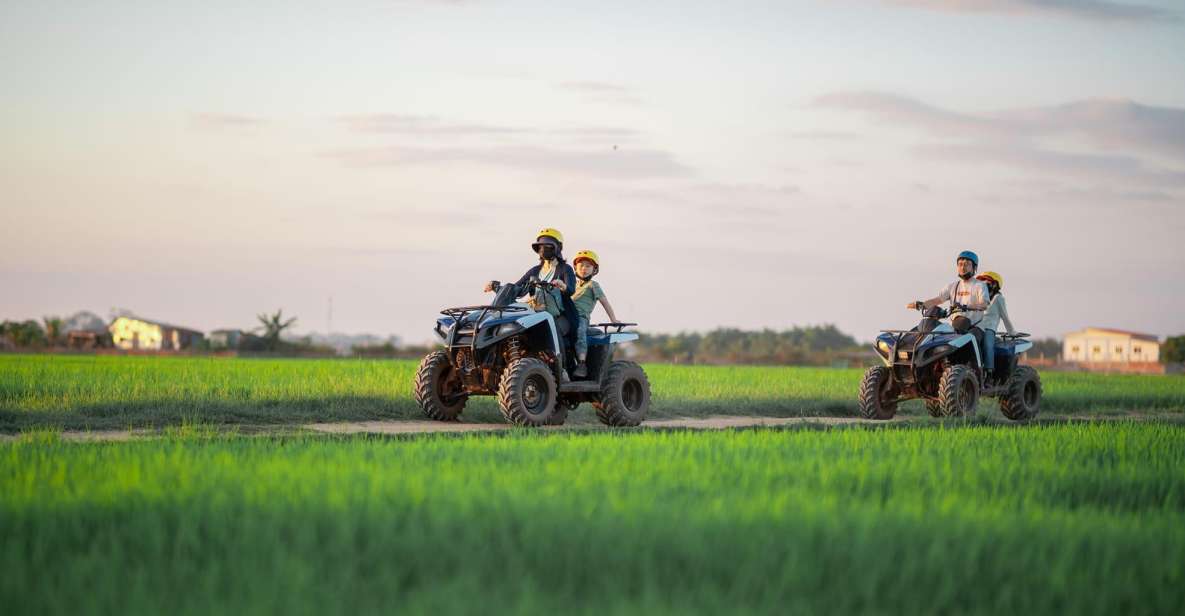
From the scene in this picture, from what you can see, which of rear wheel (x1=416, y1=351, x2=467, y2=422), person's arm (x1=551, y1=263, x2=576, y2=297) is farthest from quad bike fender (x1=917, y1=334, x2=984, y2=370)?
rear wheel (x1=416, y1=351, x2=467, y2=422)

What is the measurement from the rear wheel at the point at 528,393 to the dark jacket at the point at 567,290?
67 cm

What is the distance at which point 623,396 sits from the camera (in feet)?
55.3

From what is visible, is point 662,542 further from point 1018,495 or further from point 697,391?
point 697,391

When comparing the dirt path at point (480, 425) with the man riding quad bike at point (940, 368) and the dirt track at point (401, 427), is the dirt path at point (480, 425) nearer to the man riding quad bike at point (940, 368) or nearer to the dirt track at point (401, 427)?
the dirt track at point (401, 427)

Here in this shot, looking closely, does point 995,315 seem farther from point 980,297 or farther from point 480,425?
point 480,425

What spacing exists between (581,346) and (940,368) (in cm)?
652

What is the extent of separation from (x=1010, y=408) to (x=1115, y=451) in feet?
33.3

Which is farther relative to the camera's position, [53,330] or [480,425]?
[53,330]

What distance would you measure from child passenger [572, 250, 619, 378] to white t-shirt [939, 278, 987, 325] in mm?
5974

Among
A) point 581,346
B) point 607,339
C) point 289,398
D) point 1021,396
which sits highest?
point 607,339

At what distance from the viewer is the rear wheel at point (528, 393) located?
587 inches

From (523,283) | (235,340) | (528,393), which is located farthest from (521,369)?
(235,340)

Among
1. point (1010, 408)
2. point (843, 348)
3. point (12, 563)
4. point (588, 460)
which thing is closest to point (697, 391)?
point (1010, 408)

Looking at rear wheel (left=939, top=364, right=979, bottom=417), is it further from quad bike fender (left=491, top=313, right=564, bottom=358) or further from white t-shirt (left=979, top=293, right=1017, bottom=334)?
quad bike fender (left=491, top=313, right=564, bottom=358)
